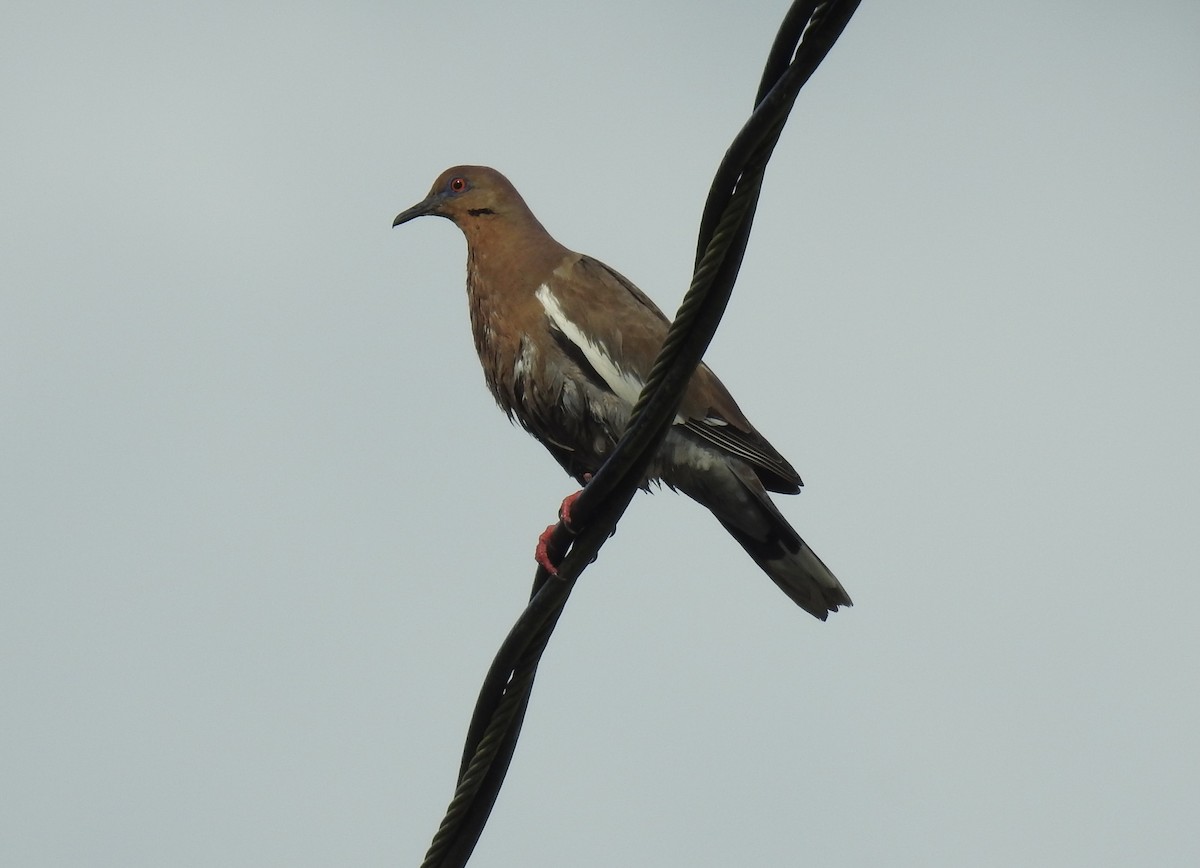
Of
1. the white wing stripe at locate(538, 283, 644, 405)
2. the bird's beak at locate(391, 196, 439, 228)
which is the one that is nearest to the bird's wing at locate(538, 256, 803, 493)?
the white wing stripe at locate(538, 283, 644, 405)

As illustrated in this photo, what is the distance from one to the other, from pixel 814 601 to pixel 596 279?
1268 mm

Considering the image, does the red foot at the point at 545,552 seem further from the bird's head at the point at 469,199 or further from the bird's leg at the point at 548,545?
the bird's head at the point at 469,199

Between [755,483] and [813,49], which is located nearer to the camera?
[813,49]

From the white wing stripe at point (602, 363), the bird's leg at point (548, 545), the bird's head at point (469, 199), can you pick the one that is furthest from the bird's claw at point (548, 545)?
the bird's head at point (469, 199)

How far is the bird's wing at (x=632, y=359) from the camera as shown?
15.1ft

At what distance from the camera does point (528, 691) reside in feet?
8.87

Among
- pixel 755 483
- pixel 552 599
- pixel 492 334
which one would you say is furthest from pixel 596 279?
pixel 552 599

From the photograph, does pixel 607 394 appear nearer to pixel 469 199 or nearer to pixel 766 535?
pixel 766 535

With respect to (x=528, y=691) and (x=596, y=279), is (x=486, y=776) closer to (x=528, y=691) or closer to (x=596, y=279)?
(x=528, y=691)

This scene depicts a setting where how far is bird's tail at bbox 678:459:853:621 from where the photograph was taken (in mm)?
4699

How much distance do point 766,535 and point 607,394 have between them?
73 cm

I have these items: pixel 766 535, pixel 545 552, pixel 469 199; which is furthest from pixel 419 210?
pixel 545 552

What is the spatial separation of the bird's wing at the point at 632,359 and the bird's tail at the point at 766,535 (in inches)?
3.3

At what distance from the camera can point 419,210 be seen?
5.60 m
